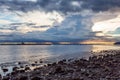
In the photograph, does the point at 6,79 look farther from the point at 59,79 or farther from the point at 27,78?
the point at 59,79

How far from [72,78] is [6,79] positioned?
275 inches

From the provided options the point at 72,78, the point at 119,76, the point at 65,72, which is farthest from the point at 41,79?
→ the point at 119,76

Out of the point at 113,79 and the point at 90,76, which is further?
the point at 90,76

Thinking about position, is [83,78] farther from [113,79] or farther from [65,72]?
[65,72]

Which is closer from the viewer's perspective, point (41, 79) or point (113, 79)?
point (113, 79)

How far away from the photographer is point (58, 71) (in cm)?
3269

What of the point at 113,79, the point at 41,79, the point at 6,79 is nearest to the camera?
the point at 113,79

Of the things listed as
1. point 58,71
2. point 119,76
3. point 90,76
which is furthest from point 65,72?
point 119,76

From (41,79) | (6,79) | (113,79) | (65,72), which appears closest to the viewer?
(113,79)

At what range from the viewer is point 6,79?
98.4 feet

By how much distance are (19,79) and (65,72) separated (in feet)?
18.5

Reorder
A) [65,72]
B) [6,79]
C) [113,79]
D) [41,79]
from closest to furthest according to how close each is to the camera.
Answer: [113,79], [41,79], [6,79], [65,72]

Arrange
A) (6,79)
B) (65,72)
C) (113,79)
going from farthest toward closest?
(65,72)
(6,79)
(113,79)

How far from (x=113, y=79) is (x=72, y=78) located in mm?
3602
